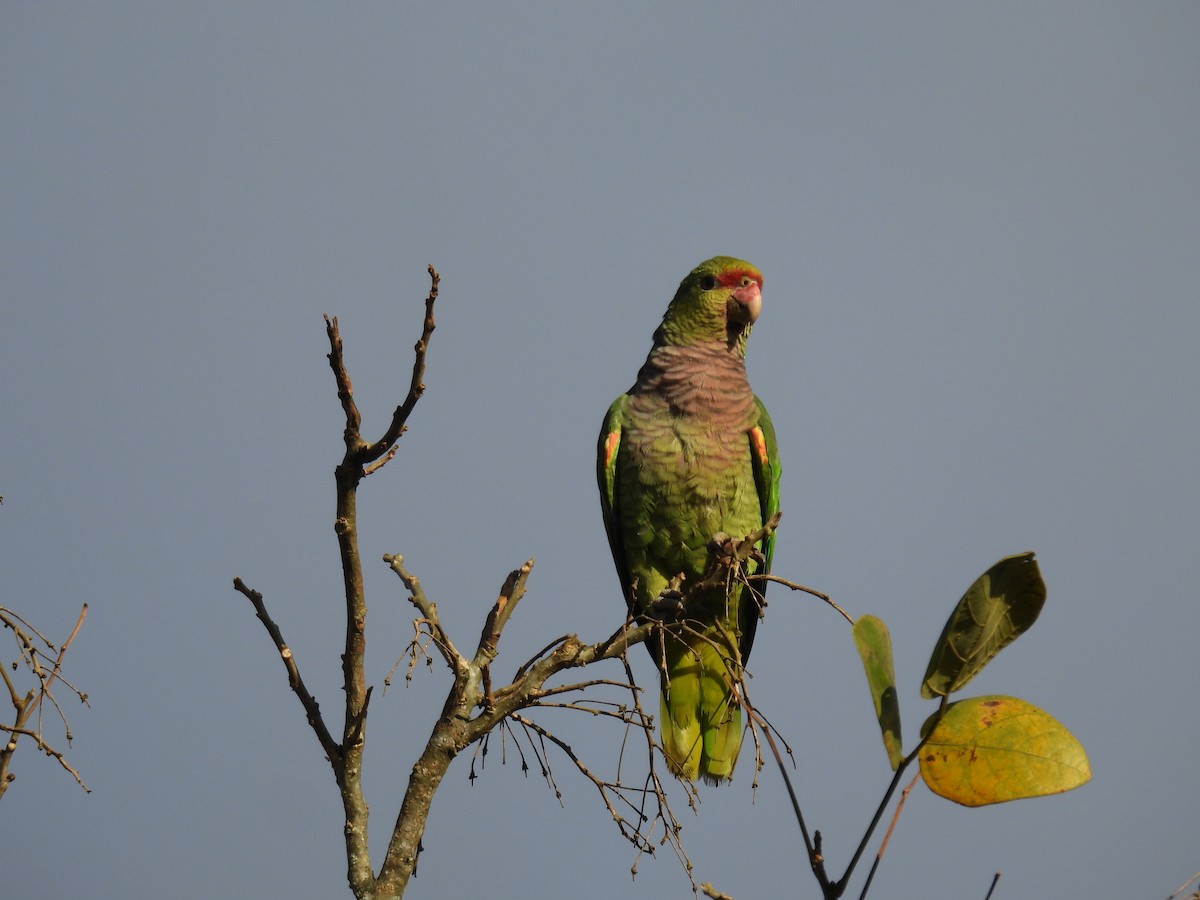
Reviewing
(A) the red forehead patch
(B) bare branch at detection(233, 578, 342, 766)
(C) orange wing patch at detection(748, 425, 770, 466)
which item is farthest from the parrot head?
(B) bare branch at detection(233, 578, 342, 766)

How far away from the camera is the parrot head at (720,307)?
5.68 m

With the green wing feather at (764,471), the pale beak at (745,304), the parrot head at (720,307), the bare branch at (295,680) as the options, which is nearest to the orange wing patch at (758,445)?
the green wing feather at (764,471)

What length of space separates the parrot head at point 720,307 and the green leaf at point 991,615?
3.75 m

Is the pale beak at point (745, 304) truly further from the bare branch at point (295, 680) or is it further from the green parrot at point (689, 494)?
the bare branch at point (295, 680)

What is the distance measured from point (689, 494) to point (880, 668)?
3.05m

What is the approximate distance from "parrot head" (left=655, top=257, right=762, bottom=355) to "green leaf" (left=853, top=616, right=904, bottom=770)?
3.62 metres

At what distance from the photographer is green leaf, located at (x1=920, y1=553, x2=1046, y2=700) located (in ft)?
6.36

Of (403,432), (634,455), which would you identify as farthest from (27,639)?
(634,455)

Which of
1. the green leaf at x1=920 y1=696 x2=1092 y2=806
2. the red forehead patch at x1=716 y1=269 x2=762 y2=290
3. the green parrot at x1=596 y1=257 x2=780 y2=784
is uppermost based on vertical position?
the red forehead patch at x1=716 y1=269 x2=762 y2=290

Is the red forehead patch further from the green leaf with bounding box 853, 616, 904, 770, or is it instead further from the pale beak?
the green leaf with bounding box 853, 616, 904, 770

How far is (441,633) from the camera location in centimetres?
328

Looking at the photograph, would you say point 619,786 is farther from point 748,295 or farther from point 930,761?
point 748,295

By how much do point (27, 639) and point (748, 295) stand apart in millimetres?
3732

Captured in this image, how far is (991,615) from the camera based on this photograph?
1.94m
